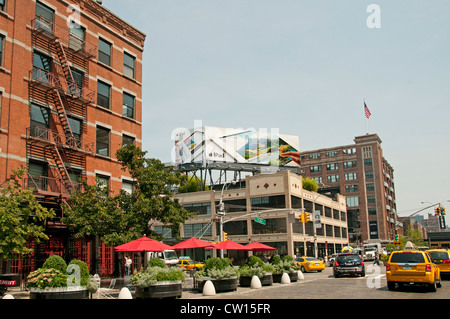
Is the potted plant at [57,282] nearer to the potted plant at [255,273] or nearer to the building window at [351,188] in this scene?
the potted plant at [255,273]

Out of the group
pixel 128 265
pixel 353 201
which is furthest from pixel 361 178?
pixel 128 265

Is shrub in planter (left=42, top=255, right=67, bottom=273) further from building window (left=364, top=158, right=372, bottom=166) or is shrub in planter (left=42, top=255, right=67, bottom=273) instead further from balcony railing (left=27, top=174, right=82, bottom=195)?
building window (left=364, top=158, right=372, bottom=166)

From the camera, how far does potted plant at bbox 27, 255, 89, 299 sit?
14883 millimetres

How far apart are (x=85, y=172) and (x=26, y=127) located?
4.96m

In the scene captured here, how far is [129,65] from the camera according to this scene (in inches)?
1334

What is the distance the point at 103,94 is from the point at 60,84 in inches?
172

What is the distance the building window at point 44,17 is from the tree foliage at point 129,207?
357 inches

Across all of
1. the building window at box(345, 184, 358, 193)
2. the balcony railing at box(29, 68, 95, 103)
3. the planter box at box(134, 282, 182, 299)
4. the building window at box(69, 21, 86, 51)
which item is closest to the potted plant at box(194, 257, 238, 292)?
the planter box at box(134, 282, 182, 299)

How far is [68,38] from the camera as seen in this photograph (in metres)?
28.1

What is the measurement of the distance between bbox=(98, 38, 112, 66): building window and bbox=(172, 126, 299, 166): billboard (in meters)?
36.5

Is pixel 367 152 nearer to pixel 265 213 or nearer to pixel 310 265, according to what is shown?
pixel 265 213

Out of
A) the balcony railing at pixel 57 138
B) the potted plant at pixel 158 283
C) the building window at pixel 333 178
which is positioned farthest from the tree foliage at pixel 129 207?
the building window at pixel 333 178

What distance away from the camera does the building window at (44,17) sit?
85.2 feet

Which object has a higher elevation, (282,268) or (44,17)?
(44,17)
